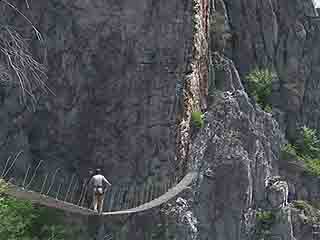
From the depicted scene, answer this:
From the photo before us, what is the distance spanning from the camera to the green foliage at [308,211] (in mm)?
17891

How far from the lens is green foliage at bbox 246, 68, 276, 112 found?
67.4 ft

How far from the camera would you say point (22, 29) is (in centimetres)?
1647

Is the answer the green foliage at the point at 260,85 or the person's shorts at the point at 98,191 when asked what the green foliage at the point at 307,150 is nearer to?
the green foliage at the point at 260,85

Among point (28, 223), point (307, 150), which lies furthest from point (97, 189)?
point (307, 150)

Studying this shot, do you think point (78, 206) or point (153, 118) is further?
point (153, 118)

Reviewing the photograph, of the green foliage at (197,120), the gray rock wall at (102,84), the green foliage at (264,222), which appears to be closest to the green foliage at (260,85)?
the green foliage at (197,120)

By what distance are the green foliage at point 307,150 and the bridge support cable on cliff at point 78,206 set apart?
651 centimetres

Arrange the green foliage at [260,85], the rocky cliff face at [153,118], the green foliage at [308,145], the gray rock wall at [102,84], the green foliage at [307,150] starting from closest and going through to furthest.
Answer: the rocky cliff face at [153,118] < the gray rock wall at [102,84] < the green foliage at [307,150] < the green foliage at [260,85] < the green foliage at [308,145]

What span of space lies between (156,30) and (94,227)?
20.9 ft

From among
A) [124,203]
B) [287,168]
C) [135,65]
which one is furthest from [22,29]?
[287,168]

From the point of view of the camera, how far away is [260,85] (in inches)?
811

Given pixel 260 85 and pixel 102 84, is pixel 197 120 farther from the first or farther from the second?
pixel 260 85

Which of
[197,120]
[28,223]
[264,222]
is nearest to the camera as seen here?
[28,223]

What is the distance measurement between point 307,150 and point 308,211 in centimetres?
328
